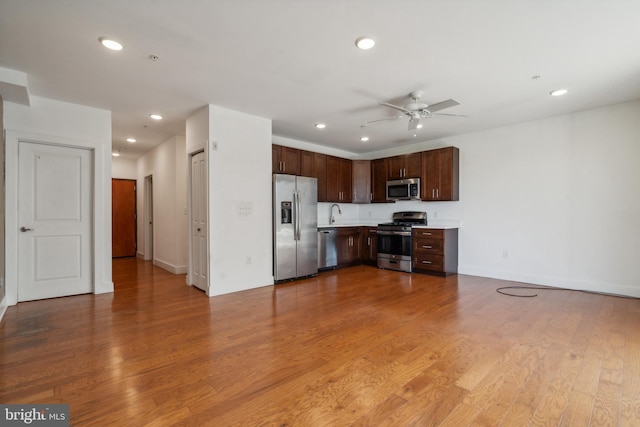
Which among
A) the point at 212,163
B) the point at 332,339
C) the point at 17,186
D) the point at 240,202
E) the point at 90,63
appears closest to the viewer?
the point at 332,339

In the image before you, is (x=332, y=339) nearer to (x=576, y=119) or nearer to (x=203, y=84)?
(x=203, y=84)

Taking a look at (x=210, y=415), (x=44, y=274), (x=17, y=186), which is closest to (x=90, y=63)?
(x=17, y=186)

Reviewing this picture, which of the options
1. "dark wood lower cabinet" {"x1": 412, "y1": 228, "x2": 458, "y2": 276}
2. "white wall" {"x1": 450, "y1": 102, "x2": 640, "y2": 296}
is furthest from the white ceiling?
"dark wood lower cabinet" {"x1": 412, "y1": 228, "x2": 458, "y2": 276}

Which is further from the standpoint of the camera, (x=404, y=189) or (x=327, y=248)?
(x=404, y=189)

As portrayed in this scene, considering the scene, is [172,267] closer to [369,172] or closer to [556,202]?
[369,172]

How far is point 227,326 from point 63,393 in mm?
1322

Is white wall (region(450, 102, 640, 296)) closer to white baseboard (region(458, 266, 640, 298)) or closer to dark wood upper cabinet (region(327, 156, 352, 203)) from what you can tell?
white baseboard (region(458, 266, 640, 298))

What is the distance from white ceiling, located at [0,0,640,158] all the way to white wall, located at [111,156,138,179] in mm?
4126

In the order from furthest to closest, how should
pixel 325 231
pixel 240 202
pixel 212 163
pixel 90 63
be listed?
pixel 325 231, pixel 240 202, pixel 212 163, pixel 90 63

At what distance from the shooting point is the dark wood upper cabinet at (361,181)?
6.80 metres

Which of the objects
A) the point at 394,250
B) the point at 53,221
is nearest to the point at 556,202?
the point at 394,250

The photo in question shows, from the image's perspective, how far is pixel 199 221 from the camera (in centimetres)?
442

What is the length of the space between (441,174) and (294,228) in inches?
119

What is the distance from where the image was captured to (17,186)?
12.4ft
